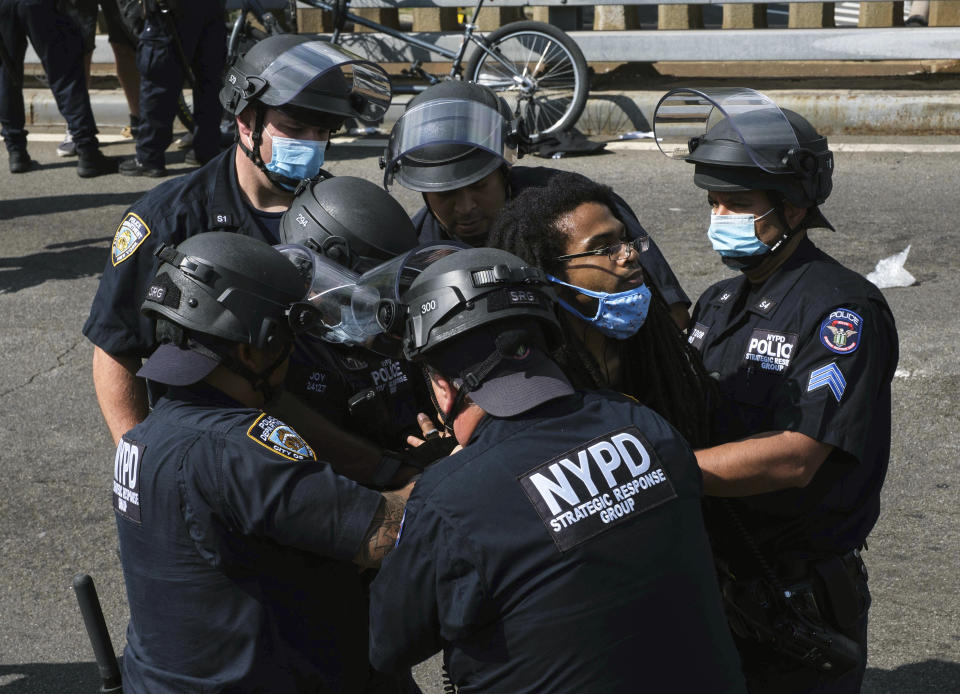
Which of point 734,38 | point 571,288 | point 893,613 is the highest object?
point 571,288

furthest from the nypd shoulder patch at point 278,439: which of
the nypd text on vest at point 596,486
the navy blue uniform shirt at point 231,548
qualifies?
the nypd text on vest at point 596,486

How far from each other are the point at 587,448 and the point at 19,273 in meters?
6.45

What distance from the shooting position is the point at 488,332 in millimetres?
2264

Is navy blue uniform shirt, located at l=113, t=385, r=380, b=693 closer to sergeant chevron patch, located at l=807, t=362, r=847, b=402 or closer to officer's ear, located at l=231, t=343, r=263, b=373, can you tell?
officer's ear, located at l=231, t=343, r=263, b=373

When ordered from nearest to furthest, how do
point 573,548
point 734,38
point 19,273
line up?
1. point 573,548
2. point 19,273
3. point 734,38

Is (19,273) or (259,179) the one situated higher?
(259,179)

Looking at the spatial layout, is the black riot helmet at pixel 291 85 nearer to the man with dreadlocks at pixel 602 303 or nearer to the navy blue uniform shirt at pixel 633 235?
the navy blue uniform shirt at pixel 633 235

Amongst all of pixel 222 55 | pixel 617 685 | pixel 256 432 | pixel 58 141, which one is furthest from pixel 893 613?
pixel 58 141

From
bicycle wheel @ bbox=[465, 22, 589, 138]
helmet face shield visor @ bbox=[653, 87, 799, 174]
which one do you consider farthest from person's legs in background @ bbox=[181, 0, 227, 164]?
helmet face shield visor @ bbox=[653, 87, 799, 174]

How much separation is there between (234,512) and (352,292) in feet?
2.34

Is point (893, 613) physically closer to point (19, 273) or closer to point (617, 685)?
point (617, 685)

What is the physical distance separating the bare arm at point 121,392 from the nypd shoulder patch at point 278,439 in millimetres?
1122

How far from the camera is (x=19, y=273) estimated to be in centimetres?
771

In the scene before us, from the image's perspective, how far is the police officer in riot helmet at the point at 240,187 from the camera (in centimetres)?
343
